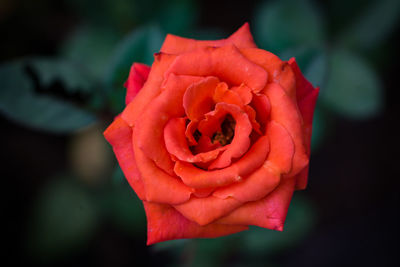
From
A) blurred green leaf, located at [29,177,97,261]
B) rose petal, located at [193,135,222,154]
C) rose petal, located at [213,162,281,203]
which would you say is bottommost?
blurred green leaf, located at [29,177,97,261]

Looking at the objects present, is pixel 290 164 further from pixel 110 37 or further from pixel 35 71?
pixel 110 37

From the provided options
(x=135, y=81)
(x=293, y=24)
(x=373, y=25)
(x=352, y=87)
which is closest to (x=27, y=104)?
(x=135, y=81)

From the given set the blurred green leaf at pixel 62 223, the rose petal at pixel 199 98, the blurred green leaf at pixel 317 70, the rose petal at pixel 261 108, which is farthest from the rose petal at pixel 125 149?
the blurred green leaf at pixel 62 223

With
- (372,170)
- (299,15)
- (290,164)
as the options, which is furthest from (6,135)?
(372,170)

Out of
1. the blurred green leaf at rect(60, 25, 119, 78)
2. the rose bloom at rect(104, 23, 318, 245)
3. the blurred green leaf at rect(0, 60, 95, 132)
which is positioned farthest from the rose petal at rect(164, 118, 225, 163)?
the blurred green leaf at rect(60, 25, 119, 78)

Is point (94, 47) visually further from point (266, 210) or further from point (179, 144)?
point (266, 210)

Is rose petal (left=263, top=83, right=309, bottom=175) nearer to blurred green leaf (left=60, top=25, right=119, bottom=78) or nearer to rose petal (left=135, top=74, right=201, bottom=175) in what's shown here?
rose petal (left=135, top=74, right=201, bottom=175)

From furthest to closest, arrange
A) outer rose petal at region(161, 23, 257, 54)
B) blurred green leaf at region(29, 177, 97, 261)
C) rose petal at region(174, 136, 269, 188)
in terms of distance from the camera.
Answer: blurred green leaf at region(29, 177, 97, 261)
outer rose petal at region(161, 23, 257, 54)
rose petal at region(174, 136, 269, 188)
